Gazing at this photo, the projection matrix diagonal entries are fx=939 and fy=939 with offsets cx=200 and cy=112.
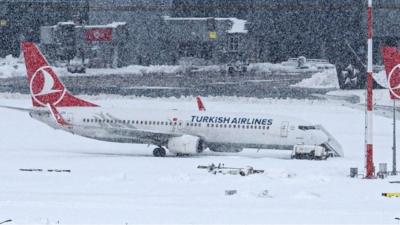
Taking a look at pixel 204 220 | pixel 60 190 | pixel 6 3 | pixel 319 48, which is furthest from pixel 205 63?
pixel 204 220

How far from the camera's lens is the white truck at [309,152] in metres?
46.6

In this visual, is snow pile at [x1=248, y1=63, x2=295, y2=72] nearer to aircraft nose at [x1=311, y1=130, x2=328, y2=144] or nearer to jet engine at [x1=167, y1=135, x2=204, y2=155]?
jet engine at [x1=167, y1=135, x2=204, y2=155]

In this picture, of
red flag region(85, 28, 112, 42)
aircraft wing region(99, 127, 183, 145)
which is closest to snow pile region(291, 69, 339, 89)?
red flag region(85, 28, 112, 42)

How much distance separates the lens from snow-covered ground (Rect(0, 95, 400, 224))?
983 inches

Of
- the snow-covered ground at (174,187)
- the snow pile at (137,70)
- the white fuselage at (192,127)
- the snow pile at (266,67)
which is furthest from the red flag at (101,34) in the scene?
the white fuselage at (192,127)

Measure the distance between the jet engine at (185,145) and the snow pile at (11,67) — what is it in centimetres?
5058

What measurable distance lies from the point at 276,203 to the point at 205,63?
7954cm

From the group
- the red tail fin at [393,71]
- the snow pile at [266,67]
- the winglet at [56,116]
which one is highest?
the red tail fin at [393,71]

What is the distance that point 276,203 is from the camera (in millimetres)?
27969

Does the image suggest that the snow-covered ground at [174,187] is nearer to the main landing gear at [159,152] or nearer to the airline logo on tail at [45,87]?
the main landing gear at [159,152]

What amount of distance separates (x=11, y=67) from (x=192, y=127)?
182ft

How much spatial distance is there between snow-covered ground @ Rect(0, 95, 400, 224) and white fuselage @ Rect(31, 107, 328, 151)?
0.97 metres

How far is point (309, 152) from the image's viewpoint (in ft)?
154

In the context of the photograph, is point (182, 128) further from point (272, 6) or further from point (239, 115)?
point (272, 6)
